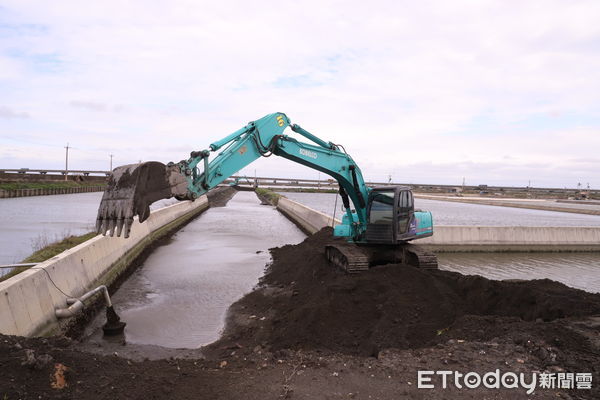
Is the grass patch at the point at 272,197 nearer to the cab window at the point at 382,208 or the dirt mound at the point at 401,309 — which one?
the cab window at the point at 382,208

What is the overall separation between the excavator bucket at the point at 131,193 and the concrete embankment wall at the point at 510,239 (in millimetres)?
14475

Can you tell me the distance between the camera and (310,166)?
11.7 m

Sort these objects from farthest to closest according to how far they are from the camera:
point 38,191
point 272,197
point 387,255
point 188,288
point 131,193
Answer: point 272,197 < point 38,191 < point 188,288 < point 387,255 < point 131,193

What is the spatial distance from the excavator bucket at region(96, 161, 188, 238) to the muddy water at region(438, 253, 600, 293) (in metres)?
12.3

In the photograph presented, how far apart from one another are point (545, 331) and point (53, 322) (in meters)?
8.75

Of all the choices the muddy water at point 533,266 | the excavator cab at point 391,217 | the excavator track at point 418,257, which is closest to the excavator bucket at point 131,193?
the excavator cab at point 391,217

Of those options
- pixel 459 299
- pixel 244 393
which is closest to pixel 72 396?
pixel 244 393

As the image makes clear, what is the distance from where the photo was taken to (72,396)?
4672mm

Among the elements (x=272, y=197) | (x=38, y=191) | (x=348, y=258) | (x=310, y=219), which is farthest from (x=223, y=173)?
(x=38, y=191)

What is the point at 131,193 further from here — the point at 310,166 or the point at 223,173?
the point at 310,166

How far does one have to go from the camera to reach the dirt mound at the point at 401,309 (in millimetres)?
7148

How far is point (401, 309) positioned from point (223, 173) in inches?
195

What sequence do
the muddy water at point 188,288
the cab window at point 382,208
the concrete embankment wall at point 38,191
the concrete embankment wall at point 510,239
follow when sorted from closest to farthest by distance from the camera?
the muddy water at point 188,288 < the cab window at point 382,208 < the concrete embankment wall at point 510,239 < the concrete embankment wall at point 38,191

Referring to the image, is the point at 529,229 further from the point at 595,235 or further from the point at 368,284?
the point at 368,284
